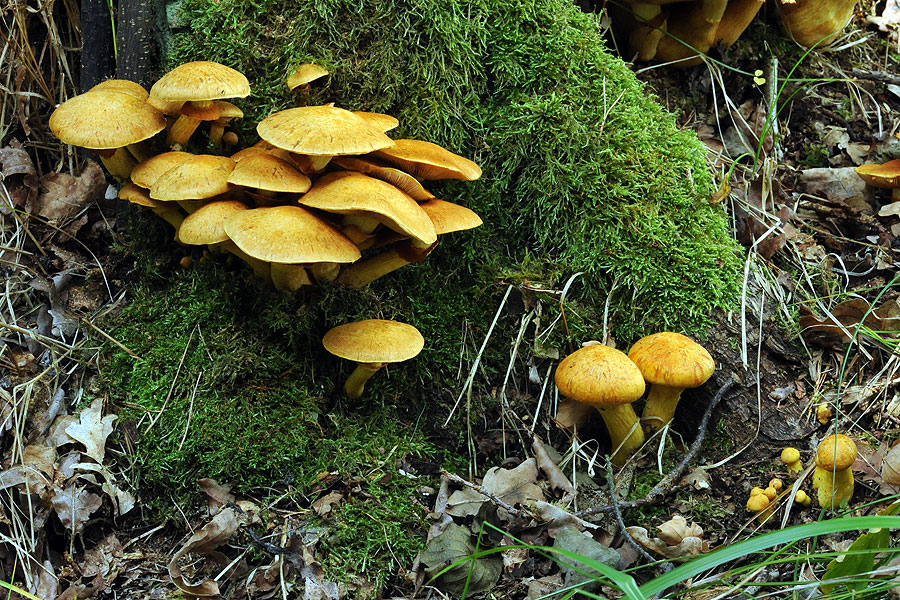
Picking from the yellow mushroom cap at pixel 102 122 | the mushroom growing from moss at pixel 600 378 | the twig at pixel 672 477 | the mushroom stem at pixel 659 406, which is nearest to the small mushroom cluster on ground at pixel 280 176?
the yellow mushroom cap at pixel 102 122

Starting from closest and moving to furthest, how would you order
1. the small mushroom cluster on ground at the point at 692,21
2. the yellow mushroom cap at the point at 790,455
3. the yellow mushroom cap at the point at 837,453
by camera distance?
the yellow mushroom cap at the point at 837,453 < the yellow mushroom cap at the point at 790,455 < the small mushroom cluster on ground at the point at 692,21

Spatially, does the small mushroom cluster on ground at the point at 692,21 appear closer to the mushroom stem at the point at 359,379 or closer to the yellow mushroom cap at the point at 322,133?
the yellow mushroom cap at the point at 322,133

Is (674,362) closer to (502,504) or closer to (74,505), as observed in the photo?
(502,504)

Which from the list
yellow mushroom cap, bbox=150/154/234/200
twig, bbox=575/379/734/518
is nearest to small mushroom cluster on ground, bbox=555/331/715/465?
twig, bbox=575/379/734/518

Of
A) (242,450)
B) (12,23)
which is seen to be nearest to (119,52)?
(12,23)

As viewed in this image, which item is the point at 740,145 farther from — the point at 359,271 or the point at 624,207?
the point at 359,271

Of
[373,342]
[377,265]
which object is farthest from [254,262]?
[373,342]

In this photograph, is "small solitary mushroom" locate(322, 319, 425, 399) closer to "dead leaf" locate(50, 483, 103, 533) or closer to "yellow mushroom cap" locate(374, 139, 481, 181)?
"yellow mushroom cap" locate(374, 139, 481, 181)
